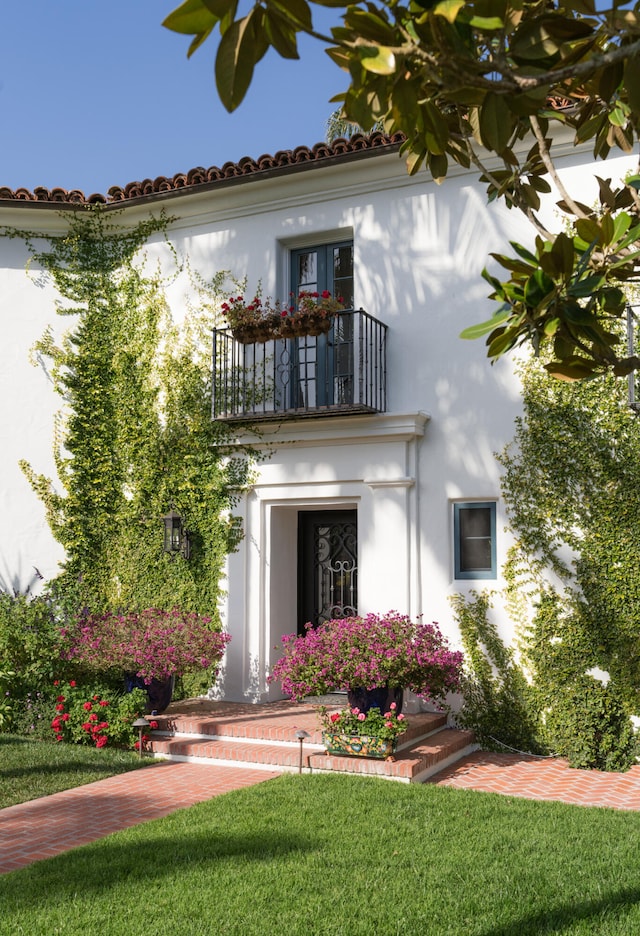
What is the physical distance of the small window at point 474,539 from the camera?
32.2ft

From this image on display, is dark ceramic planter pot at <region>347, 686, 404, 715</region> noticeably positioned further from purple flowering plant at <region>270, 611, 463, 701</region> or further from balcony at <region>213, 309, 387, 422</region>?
balcony at <region>213, 309, 387, 422</region>

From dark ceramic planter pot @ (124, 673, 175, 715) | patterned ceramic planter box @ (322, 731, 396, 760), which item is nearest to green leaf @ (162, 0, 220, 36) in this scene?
patterned ceramic planter box @ (322, 731, 396, 760)

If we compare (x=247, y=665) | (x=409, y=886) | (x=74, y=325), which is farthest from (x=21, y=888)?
(x=74, y=325)

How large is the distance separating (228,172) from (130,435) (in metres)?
3.84

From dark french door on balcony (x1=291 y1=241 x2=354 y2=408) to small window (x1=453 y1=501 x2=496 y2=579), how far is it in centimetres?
200

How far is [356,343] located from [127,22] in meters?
4.63

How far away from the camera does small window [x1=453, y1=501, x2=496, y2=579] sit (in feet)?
32.2

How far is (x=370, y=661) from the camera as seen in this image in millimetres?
8422

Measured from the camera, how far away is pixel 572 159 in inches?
380

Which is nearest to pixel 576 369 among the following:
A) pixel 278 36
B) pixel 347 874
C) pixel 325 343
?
pixel 278 36

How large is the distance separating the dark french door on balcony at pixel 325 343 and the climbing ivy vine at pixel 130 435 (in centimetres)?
116

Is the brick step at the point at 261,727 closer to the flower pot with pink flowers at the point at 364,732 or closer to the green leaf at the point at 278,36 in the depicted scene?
the flower pot with pink flowers at the point at 364,732

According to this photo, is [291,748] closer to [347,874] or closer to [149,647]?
[149,647]

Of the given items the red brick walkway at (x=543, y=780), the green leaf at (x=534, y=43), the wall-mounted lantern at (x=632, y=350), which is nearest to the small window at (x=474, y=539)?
the wall-mounted lantern at (x=632, y=350)
